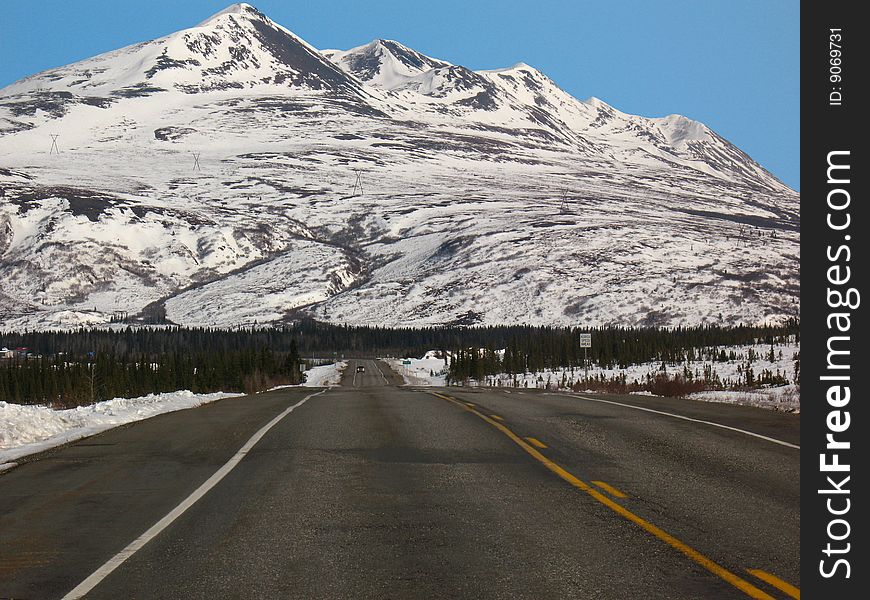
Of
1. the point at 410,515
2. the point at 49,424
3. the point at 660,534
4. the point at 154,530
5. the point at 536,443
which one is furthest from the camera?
the point at 49,424

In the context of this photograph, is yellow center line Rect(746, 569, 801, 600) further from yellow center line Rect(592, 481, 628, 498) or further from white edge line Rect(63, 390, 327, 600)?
white edge line Rect(63, 390, 327, 600)

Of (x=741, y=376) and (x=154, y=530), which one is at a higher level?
(x=741, y=376)

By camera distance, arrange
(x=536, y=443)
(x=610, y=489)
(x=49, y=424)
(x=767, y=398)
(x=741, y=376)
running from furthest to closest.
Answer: (x=741, y=376), (x=767, y=398), (x=49, y=424), (x=536, y=443), (x=610, y=489)

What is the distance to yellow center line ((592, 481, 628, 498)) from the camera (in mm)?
11617

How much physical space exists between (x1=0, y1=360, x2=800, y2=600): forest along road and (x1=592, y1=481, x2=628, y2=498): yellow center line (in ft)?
0.13

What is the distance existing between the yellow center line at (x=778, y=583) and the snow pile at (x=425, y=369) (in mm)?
113443

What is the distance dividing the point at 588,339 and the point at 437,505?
54563 millimetres

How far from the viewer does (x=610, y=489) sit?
39.5ft

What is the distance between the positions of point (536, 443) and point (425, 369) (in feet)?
463

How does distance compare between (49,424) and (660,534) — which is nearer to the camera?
(660,534)

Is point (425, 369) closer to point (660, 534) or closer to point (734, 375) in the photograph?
point (734, 375)

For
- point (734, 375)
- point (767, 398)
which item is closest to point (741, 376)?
point (734, 375)
